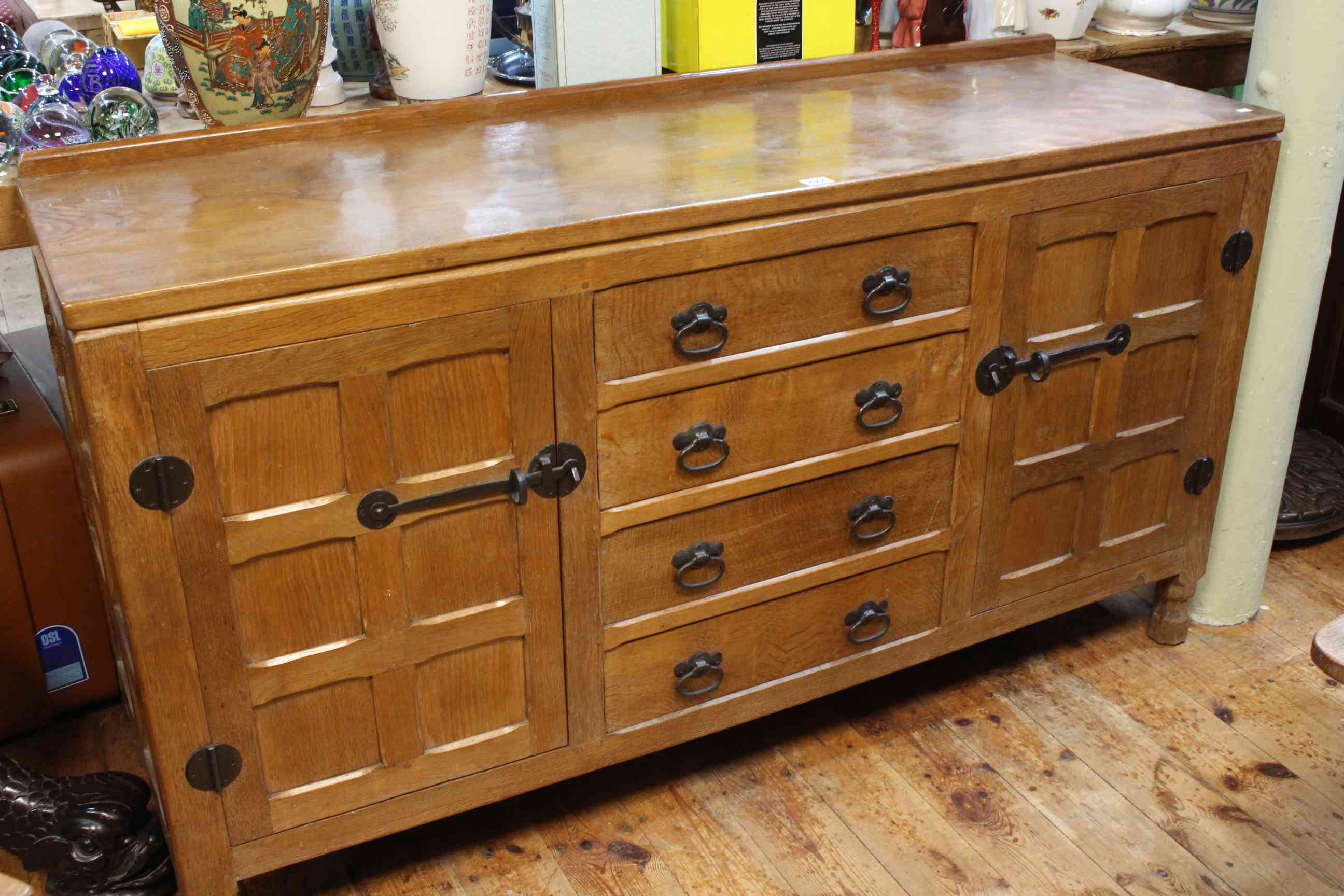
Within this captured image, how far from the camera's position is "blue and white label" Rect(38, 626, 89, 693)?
1943 mm

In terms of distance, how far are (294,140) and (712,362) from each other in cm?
61

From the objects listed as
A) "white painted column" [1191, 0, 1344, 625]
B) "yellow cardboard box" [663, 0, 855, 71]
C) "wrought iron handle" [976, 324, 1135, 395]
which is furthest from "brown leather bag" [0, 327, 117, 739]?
"white painted column" [1191, 0, 1344, 625]

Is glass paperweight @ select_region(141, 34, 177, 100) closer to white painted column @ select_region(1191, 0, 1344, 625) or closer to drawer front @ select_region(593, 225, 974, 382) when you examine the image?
drawer front @ select_region(593, 225, 974, 382)

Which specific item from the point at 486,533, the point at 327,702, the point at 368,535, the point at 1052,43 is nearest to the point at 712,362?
the point at 486,533

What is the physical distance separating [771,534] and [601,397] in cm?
34

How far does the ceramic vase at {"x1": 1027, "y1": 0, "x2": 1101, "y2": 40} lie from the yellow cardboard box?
15.0 inches

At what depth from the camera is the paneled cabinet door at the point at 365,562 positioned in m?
1.32

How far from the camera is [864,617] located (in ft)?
5.90

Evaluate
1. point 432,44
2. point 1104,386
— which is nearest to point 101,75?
point 432,44

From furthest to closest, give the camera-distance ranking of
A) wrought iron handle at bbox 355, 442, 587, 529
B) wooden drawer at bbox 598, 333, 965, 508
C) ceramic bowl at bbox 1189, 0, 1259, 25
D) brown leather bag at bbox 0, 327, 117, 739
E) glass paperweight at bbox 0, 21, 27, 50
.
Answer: ceramic bowl at bbox 1189, 0, 1259, 25, brown leather bag at bbox 0, 327, 117, 739, glass paperweight at bbox 0, 21, 27, 50, wooden drawer at bbox 598, 333, 965, 508, wrought iron handle at bbox 355, 442, 587, 529

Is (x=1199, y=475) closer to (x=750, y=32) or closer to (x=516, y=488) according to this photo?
(x=750, y=32)

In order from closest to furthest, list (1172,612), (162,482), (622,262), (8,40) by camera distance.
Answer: (162,482), (622,262), (8,40), (1172,612)

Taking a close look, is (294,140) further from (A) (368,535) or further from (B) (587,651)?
(B) (587,651)

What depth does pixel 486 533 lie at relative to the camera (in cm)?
148
